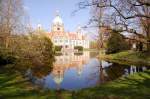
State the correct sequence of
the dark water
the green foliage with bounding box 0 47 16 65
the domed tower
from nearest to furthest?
1. the dark water
2. the green foliage with bounding box 0 47 16 65
3. the domed tower

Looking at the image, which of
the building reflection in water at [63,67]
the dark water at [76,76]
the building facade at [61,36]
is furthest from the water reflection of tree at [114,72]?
the building facade at [61,36]

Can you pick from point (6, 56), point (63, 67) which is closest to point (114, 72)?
point (63, 67)

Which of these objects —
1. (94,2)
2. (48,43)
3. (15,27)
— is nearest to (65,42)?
(48,43)

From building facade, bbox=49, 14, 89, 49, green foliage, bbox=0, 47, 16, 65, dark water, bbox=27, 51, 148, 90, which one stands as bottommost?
dark water, bbox=27, 51, 148, 90

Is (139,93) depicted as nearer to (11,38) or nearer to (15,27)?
(11,38)

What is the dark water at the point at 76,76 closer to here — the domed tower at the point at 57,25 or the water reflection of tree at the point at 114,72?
the water reflection of tree at the point at 114,72

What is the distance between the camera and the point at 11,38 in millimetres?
27438

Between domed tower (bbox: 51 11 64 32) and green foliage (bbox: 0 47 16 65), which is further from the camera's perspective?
domed tower (bbox: 51 11 64 32)

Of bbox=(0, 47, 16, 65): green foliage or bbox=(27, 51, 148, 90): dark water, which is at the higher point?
bbox=(0, 47, 16, 65): green foliage

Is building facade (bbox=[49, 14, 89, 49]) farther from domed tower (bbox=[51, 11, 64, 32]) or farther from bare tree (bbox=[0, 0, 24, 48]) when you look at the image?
bare tree (bbox=[0, 0, 24, 48])

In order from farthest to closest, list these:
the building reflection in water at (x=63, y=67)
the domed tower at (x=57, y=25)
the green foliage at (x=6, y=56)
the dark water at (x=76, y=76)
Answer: the domed tower at (x=57, y=25)
the green foliage at (x=6, y=56)
the building reflection in water at (x=63, y=67)
the dark water at (x=76, y=76)

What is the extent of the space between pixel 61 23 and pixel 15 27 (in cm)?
10943

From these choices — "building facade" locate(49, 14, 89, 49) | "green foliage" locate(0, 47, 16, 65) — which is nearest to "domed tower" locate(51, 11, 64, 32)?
"building facade" locate(49, 14, 89, 49)

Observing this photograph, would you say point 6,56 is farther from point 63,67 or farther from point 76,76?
point 76,76
